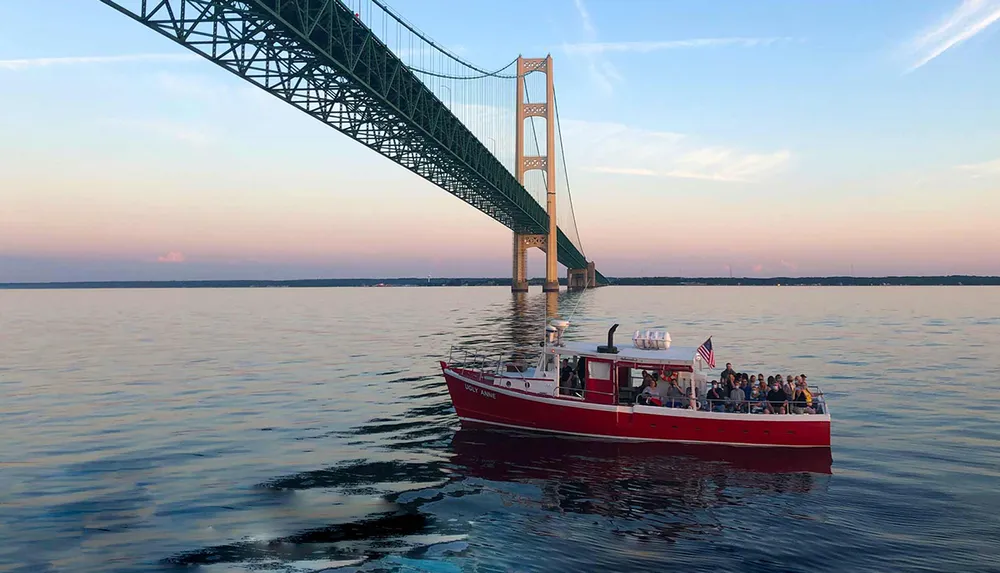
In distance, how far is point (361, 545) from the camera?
10828 millimetres

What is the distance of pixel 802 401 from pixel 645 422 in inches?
150

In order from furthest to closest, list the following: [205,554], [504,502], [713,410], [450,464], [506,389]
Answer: [506,389] < [713,410] < [450,464] < [504,502] < [205,554]

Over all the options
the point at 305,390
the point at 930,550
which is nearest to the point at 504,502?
the point at 930,550

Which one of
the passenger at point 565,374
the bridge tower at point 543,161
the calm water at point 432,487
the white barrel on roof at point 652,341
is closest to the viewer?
the calm water at point 432,487

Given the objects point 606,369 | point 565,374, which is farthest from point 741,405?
point 565,374

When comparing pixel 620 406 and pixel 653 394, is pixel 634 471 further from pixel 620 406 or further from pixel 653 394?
pixel 653 394

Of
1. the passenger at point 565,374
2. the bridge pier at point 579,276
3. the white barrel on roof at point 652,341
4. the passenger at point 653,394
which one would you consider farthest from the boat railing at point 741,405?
the bridge pier at point 579,276

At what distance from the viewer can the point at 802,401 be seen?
17297mm

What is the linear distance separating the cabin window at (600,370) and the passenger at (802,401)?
452 cm

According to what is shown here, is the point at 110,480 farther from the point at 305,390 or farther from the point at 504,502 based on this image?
the point at 305,390

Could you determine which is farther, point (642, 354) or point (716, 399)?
point (642, 354)

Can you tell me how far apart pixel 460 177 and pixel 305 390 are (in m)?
43.7

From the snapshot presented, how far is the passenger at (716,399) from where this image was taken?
1759cm

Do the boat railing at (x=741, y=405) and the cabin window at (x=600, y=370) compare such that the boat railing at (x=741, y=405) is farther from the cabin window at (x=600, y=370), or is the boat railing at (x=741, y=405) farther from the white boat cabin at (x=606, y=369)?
the cabin window at (x=600, y=370)
